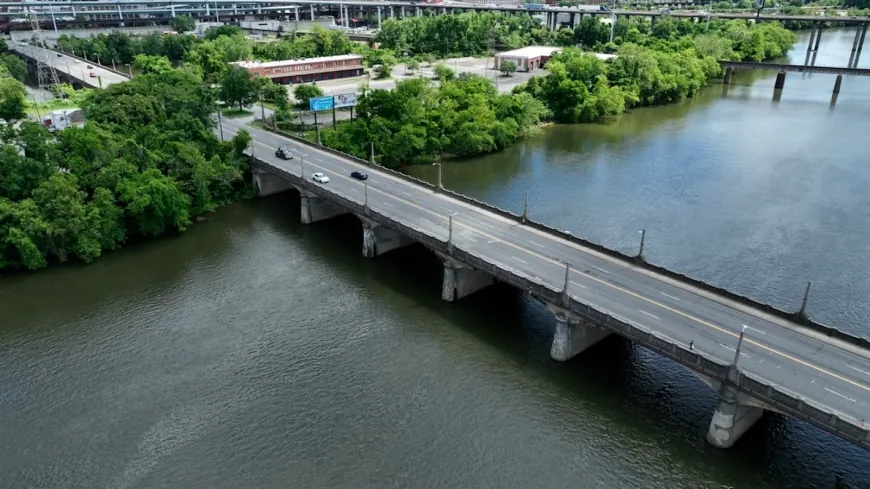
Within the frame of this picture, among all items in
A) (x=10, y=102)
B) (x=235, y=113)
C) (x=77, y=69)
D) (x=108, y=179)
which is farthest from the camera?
(x=77, y=69)

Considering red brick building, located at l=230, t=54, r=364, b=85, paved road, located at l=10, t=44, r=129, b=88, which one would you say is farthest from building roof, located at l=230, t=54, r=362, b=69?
paved road, located at l=10, t=44, r=129, b=88

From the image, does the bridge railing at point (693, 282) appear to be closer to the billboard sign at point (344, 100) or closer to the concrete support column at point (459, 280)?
the concrete support column at point (459, 280)

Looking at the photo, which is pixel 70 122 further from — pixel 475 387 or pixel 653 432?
pixel 653 432

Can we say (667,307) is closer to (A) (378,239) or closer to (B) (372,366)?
(B) (372,366)

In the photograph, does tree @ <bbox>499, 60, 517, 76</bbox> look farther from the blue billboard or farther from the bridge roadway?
the bridge roadway

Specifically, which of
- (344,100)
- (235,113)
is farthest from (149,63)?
(344,100)

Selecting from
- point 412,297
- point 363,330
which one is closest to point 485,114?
point 412,297
